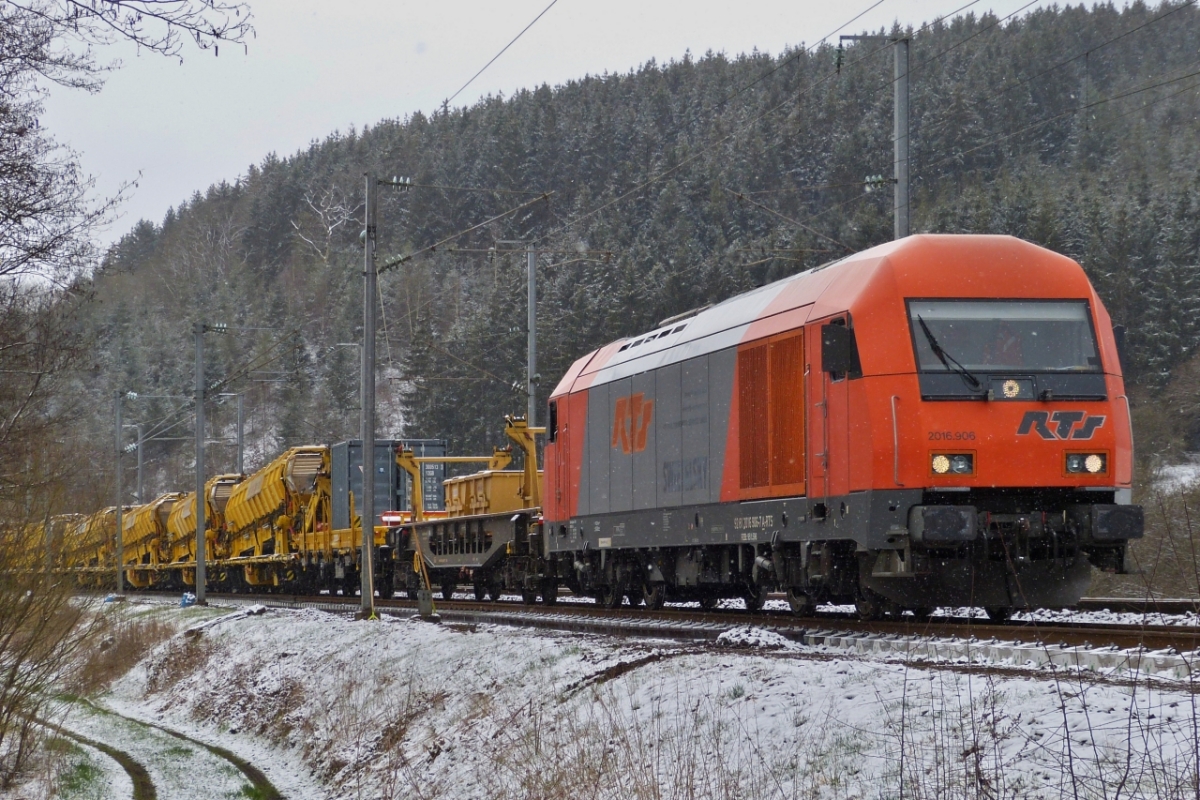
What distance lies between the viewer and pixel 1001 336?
13.3 metres

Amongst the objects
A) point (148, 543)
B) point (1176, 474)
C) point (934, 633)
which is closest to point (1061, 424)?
point (934, 633)

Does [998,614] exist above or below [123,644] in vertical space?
above

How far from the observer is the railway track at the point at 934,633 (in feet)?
32.1

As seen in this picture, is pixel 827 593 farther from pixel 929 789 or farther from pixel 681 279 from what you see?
pixel 681 279

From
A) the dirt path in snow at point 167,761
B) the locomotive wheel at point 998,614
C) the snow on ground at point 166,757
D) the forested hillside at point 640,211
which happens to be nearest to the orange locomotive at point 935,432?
the locomotive wheel at point 998,614

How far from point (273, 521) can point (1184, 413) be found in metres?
27.6

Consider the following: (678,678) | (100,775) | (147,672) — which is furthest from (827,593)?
(147,672)

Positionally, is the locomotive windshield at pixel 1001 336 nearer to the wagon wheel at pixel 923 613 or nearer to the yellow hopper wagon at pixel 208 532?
the wagon wheel at pixel 923 613

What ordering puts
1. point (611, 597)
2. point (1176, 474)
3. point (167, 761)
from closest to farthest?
point (167, 761) → point (611, 597) → point (1176, 474)

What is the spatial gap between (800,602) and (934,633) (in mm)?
2800

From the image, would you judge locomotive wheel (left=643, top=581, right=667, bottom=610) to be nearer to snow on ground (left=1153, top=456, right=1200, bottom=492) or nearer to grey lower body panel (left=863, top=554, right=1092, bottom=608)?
grey lower body panel (left=863, top=554, right=1092, bottom=608)

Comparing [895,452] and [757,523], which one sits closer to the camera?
[895,452]

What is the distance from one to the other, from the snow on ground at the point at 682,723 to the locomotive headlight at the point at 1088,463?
10.0 feet

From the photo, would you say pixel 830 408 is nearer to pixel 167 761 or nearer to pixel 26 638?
pixel 26 638
